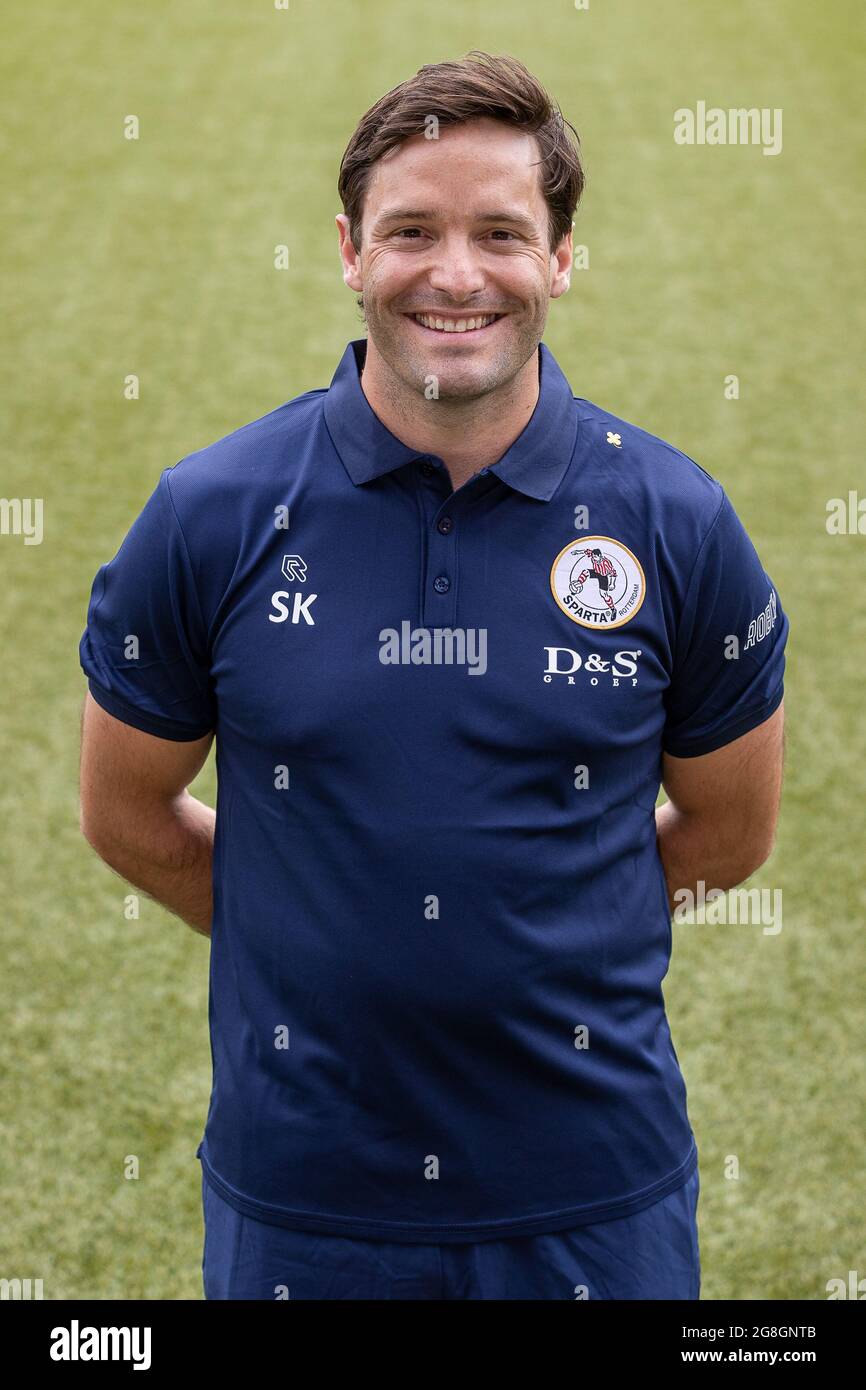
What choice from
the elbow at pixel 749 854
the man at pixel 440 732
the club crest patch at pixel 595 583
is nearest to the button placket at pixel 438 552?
the man at pixel 440 732

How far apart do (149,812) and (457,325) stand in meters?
0.74

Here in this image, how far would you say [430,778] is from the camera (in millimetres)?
1644

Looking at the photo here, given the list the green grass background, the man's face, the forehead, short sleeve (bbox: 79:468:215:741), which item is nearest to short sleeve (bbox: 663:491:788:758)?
the man's face

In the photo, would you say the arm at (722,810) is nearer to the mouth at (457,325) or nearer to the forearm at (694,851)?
the forearm at (694,851)

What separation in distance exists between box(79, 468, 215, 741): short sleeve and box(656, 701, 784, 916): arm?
0.58 meters

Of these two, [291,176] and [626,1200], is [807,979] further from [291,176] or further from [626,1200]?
[291,176]

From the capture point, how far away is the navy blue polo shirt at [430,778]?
165 centimetres

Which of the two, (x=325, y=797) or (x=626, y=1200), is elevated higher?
(x=325, y=797)

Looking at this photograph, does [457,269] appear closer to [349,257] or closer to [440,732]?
[349,257]

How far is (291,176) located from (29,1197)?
24.0 feet

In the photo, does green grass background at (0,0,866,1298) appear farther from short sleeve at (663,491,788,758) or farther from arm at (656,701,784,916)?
short sleeve at (663,491,788,758)

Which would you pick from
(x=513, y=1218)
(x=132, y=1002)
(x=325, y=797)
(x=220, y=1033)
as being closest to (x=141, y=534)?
(x=325, y=797)

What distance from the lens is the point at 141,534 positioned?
1.72 metres

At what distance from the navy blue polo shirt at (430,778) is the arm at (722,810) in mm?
181
